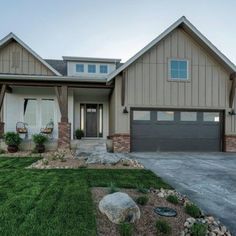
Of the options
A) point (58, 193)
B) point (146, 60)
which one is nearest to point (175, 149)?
point (146, 60)

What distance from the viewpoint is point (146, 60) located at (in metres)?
13.2

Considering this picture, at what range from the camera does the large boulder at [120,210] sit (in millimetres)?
3596

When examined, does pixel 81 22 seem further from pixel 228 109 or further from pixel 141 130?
pixel 228 109

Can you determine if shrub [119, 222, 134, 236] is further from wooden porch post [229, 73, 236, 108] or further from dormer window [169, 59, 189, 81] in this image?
wooden porch post [229, 73, 236, 108]

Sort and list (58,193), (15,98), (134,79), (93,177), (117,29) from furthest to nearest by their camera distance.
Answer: (117,29) < (15,98) < (134,79) < (93,177) < (58,193)

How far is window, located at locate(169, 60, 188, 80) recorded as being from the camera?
1342 centimetres

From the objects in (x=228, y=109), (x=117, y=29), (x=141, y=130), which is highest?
(x=117, y=29)

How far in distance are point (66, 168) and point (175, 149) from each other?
7.35m

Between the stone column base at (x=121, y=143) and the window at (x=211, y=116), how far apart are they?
459 centimetres

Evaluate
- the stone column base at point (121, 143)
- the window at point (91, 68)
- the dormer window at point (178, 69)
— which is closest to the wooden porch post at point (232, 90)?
the dormer window at point (178, 69)

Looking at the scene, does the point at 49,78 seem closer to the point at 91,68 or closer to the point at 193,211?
the point at 91,68

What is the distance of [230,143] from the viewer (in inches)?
534

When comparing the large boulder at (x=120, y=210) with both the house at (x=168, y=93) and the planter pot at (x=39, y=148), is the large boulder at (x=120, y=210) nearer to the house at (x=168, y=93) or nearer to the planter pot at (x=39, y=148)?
the house at (x=168, y=93)

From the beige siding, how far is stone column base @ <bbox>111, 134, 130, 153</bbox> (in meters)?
5.72
